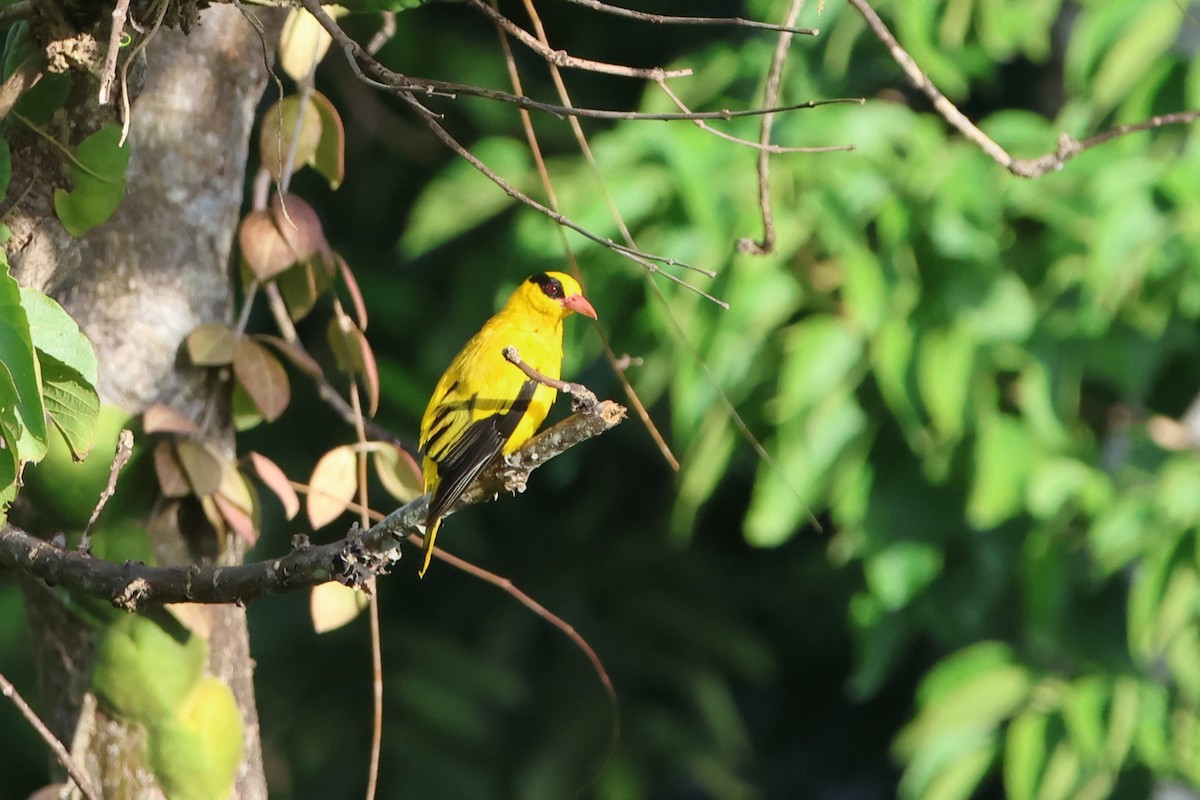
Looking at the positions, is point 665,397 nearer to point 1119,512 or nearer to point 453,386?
point 1119,512

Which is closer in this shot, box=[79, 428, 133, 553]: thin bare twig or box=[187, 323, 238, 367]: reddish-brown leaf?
box=[79, 428, 133, 553]: thin bare twig

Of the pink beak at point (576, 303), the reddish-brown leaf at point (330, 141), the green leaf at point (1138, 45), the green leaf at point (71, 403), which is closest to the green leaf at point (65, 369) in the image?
the green leaf at point (71, 403)

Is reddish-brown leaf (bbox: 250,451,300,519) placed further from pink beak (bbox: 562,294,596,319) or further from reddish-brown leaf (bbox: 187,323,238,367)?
pink beak (bbox: 562,294,596,319)

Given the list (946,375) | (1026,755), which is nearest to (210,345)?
(946,375)

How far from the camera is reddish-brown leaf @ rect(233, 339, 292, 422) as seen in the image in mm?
2189

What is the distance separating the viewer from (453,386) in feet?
9.66

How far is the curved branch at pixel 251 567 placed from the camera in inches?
66.9

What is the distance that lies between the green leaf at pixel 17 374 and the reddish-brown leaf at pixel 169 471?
470 mm

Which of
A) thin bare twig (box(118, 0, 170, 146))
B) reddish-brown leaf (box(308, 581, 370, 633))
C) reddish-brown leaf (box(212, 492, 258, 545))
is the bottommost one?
reddish-brown leaf (box(308, 581, 370, 633))

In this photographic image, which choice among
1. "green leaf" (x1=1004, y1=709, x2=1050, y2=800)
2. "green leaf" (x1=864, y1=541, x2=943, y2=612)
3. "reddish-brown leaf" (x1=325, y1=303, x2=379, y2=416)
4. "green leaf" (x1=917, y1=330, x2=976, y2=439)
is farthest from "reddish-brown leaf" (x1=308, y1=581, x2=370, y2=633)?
"green leaf" (x1=1004, y1=709, x2=1050, y2=800)

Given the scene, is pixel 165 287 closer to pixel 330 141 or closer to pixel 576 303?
pixel 330 141

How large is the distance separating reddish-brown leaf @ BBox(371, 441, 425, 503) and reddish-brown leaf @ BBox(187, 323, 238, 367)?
0.31 metres

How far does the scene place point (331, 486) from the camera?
2.33 metres

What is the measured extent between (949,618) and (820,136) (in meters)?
1.57
